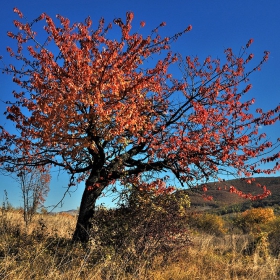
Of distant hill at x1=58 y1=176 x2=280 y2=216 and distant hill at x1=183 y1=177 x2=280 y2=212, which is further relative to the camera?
distant hill at x1=183 y1=177 x2=280 y2=212

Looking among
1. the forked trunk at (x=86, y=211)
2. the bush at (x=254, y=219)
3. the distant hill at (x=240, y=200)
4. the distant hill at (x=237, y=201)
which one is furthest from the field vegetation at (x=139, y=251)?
the distant hill at (x=240, y=200)

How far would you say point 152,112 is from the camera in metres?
9.98

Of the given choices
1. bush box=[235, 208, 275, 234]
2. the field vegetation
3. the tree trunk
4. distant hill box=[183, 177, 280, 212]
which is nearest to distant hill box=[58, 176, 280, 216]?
distant hill box=[183, 177, 280, 212]

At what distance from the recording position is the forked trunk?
940 centimetres

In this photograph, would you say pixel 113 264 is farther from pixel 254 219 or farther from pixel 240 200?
pixel 240 200

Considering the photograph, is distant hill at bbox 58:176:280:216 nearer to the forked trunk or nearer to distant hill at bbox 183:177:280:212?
distant hill at bbox 183:177:280:212

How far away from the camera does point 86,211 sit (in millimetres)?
9805

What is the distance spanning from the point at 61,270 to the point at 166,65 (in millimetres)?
7056

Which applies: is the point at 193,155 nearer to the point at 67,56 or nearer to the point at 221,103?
the point at 221,103

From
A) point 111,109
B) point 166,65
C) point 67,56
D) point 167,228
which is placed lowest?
point 167,228

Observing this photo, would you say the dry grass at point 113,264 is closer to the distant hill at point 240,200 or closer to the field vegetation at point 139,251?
the field vegetation at point 139,251

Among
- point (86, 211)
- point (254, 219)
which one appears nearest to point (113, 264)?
point (86, 211)

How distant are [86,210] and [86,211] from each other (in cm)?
3

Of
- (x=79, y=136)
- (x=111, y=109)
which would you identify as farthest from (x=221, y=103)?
(x=79, y=136)
